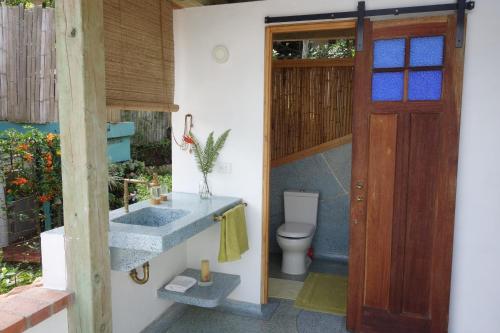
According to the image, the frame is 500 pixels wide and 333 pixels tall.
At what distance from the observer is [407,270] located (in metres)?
2.79

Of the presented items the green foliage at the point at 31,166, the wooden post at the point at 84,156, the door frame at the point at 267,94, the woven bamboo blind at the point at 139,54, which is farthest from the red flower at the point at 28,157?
the door frame at the point at 267,94

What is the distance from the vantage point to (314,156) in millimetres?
4508

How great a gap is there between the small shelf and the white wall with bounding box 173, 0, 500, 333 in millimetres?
158

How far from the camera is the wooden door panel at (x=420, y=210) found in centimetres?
269

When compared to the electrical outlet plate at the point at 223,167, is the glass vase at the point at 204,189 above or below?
below

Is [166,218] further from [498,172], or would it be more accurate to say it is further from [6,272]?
[498,172]

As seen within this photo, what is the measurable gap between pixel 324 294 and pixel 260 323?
30.9 inches

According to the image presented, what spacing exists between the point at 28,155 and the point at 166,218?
4.94 feet

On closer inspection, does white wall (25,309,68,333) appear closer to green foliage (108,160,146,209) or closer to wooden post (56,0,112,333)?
wooden post (56,0,112,333)

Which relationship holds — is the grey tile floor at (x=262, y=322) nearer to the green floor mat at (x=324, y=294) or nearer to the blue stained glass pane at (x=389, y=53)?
the green floor mat at (x=324, y=294)

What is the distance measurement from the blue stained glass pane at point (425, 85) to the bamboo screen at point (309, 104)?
1645 mm

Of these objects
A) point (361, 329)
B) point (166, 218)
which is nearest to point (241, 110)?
point (166, 218)

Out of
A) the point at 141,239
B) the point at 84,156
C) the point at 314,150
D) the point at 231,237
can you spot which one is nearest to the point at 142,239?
the point at 141,239

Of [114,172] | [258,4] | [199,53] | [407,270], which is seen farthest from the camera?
[114,172]
